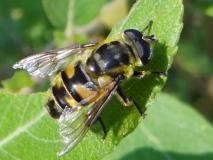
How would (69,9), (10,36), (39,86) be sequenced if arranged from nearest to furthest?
(39,86), (69,9), (10,36)

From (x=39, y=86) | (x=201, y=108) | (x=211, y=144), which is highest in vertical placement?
(x=39, y=86)

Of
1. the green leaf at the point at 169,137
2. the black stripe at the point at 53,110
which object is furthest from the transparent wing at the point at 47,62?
the green leaf at the point at 169,137

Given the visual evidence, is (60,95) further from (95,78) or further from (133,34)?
(133,34)

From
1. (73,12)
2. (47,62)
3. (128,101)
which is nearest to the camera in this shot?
(128,101)

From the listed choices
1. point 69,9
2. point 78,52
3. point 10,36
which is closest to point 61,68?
point 78,52

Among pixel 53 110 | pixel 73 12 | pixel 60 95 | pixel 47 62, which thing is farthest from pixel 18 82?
pixel 53 110

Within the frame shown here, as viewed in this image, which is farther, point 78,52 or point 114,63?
point 78,52

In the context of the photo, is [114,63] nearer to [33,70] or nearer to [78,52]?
[78,52]
